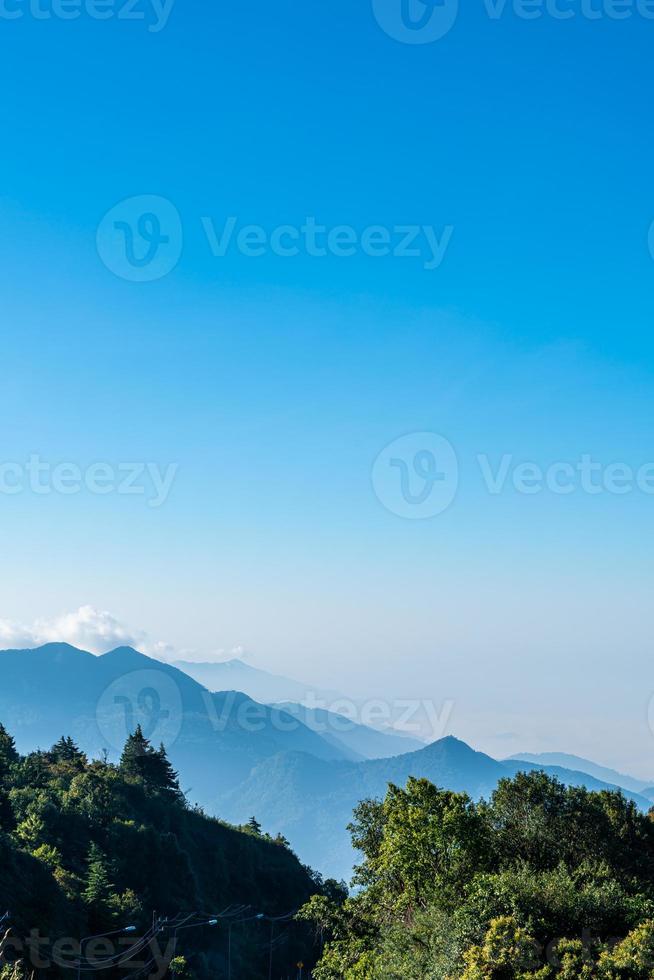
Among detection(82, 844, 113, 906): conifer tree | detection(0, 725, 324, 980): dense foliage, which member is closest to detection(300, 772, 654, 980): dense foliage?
detection(0, 725, 324, 980): dense foliage

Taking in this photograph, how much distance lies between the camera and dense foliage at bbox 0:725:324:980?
43.1m

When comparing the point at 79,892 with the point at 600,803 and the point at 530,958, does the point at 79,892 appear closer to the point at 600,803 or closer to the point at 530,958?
the point at 600,803

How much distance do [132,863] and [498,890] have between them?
44.6 m

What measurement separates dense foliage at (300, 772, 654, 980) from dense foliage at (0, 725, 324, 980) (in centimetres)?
1498

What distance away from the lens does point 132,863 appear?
58.0m

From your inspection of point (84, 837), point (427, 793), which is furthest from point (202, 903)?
point (427, 793)

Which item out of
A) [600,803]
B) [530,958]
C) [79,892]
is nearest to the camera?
[530,958]

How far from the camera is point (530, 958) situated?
63.3 ft

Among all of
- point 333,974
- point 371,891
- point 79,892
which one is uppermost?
point 371,891

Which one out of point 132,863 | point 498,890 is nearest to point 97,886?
point 132,863

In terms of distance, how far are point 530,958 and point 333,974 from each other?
14721 millimetres

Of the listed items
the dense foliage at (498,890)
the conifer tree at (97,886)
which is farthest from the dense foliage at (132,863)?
the dense foliage at (498,890)

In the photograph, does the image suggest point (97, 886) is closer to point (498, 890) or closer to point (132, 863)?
point (132, 863)

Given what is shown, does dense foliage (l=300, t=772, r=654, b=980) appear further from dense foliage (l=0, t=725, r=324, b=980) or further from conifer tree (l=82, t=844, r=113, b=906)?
conifer tree (l=82, t=844, r=113, b=906)
